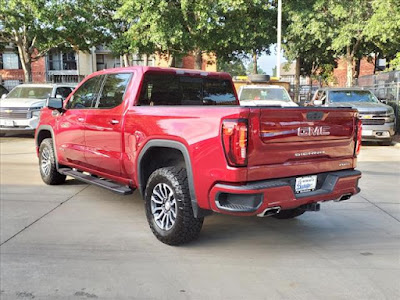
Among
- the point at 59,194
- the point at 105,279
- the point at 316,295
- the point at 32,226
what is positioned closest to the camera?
the point at 316,295

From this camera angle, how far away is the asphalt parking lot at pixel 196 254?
3229mm

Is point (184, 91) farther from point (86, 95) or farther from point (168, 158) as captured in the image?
point (86, 95)

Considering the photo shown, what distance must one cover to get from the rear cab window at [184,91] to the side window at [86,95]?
3.08 feet

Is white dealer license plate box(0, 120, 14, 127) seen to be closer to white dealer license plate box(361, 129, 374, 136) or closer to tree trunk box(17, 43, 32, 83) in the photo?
white dealer license plate box(361, 129, 374, 136)

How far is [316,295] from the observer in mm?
3131

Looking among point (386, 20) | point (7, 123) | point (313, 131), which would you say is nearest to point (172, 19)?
point (7, 123)

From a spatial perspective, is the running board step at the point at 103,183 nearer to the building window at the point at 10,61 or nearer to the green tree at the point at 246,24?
the green tree at the point at 246,24

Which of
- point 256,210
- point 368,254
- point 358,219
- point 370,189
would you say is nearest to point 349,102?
point 370,189

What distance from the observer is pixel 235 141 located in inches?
131

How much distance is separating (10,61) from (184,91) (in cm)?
3903

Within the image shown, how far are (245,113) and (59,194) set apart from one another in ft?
12.9

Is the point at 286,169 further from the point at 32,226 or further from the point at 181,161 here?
the point at 32,226

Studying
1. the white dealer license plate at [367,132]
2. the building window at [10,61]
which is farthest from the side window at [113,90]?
the building window at [10,61]

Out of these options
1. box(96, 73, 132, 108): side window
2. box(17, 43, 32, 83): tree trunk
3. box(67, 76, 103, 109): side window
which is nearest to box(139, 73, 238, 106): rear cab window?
box(96, 73, 132, 108): side window
